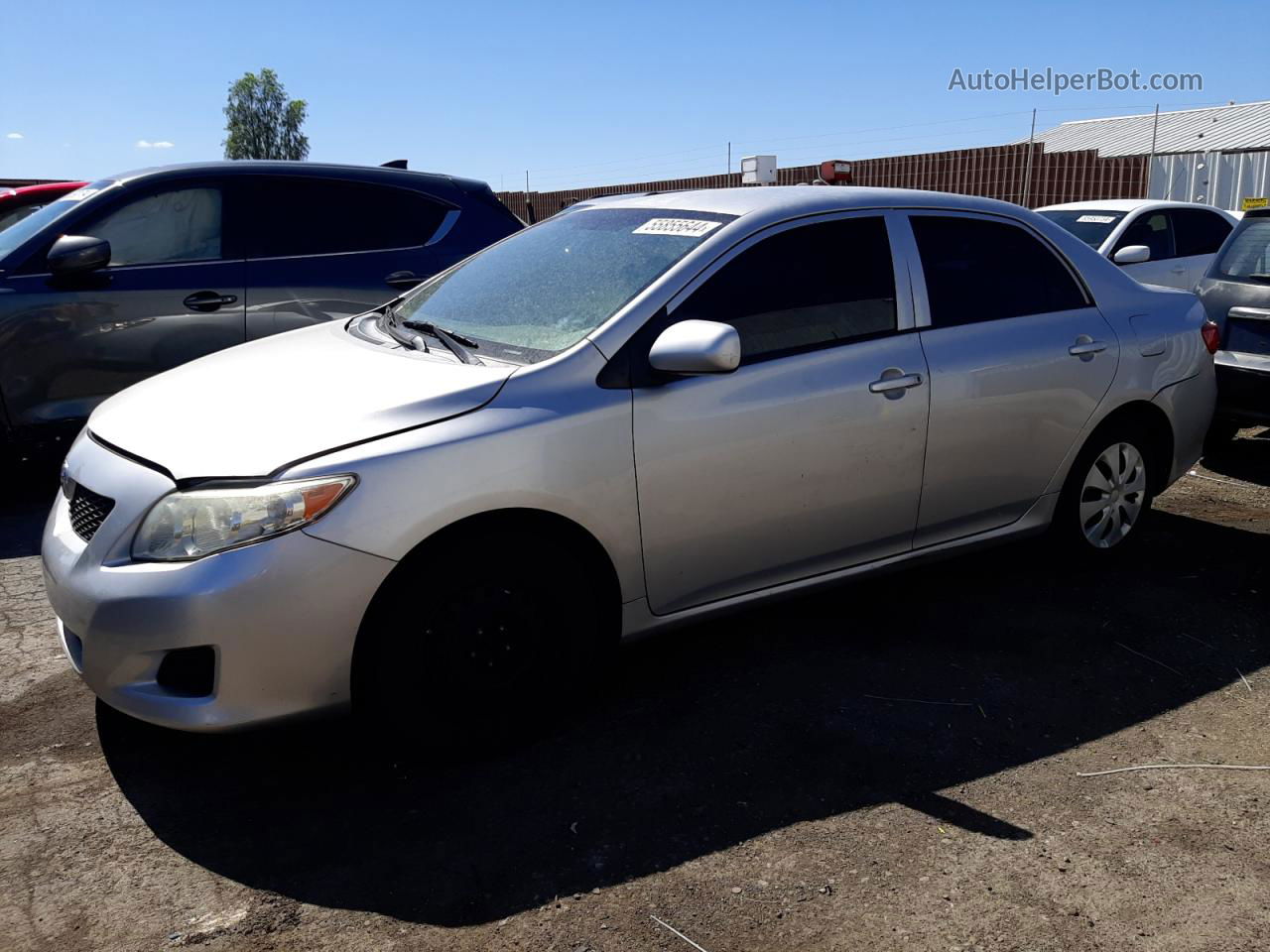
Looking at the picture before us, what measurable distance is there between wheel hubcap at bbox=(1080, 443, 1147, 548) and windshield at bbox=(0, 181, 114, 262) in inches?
208

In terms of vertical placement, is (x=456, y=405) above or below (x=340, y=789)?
above

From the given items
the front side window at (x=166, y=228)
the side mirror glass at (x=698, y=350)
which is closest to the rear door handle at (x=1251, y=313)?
the side mirror glass at (x=698, y=350)

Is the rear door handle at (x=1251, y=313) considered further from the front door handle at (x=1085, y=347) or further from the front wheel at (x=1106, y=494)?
the front door handle at (x=1085, y=347)

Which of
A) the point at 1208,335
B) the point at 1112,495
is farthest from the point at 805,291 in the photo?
the point at 1208,335

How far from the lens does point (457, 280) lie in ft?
14.2

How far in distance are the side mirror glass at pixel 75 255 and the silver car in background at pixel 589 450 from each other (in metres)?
2.20

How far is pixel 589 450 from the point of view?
3.27 metres

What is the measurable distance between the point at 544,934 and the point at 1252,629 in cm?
316

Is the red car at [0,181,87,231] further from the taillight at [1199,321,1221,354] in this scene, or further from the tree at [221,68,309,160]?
the tree at [221,68,309,160]

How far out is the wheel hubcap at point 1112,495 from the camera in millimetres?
4707

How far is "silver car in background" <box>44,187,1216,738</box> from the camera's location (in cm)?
291

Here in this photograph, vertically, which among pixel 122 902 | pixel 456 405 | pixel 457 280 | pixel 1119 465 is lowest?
pixel 122 902

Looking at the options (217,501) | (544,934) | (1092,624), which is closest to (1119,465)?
(1092,624)

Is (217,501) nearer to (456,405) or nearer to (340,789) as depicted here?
(456,405)
